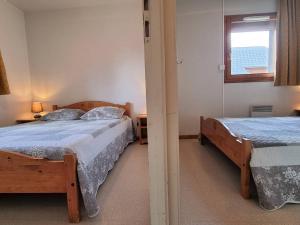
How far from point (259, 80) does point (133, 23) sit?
8.33ft

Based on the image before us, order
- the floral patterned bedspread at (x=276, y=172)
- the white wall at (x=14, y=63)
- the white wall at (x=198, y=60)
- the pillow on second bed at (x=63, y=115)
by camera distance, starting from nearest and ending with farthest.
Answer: the floral patterned bedspread at (x=276, y=172) < the white wall at (x=14, y=63) < the pillow on second bed at (x=63, y=115) < the white wall at (x=198, y=60)

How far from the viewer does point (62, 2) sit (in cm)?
380

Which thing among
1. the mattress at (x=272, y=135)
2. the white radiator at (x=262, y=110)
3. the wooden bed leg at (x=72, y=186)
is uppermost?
the white radiator at (x=262, y=110)

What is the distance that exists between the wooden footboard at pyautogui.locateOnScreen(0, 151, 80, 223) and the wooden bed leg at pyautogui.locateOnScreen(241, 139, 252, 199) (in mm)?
1356

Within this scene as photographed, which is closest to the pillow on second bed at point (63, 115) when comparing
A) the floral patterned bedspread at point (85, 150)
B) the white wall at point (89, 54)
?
the white wall at point (89, 54)

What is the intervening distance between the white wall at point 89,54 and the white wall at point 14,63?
17cm

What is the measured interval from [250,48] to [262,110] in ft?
3.79

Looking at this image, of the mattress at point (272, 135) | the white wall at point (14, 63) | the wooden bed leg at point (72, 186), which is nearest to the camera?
the wooden bed leg at point (72, 186)

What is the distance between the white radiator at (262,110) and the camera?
3.98 metres

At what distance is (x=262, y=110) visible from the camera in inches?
157

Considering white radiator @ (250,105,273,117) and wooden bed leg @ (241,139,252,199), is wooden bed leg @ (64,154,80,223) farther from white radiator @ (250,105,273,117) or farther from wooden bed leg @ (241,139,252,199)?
white radiator @ (250,105,273,117)

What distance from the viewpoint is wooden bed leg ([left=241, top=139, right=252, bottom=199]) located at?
1800 mm

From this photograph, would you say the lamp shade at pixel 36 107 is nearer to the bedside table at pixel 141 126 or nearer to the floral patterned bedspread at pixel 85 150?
the bedside table at pixel 141 126

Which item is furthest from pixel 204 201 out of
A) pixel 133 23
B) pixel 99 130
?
pixel 133 23
